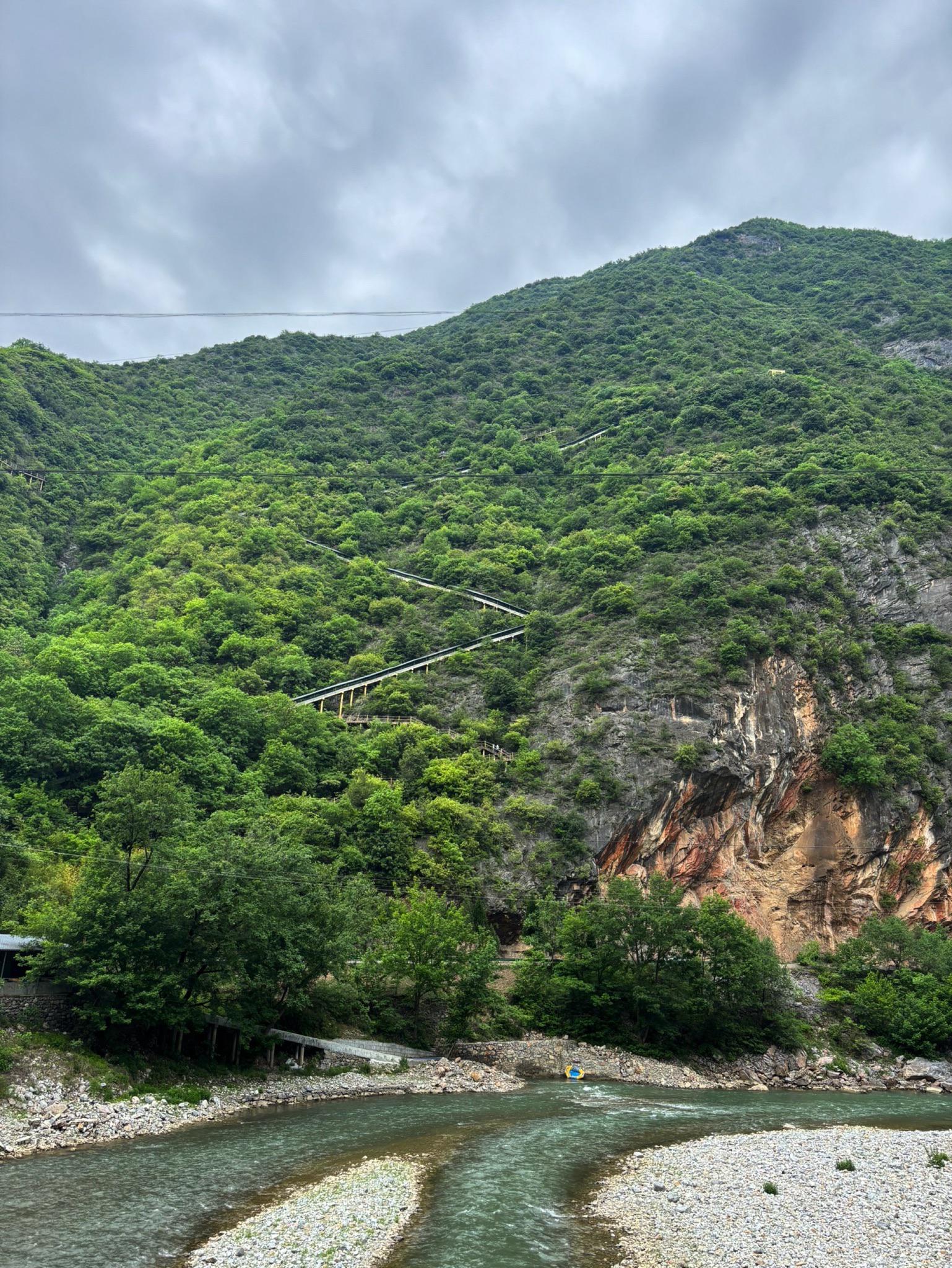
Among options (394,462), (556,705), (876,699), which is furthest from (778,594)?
(394,462)

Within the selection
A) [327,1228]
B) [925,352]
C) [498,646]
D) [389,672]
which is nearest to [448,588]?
[498,646]

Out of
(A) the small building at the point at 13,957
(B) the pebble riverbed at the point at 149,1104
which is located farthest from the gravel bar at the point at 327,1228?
(A) the small building at the point at 13,957

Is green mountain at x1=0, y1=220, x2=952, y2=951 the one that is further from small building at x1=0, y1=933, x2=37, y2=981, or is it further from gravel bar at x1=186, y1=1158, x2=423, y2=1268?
gravel bar at x1=186, y1=1158, x2=423, y2=1268

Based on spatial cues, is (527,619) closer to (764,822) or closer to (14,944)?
(764,822)

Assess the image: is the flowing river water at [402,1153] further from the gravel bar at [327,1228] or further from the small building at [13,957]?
the small building at [13,957]

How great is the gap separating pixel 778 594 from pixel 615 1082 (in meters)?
50.3

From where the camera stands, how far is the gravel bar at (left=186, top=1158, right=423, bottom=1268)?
16359mm

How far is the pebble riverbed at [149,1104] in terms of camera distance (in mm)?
23688

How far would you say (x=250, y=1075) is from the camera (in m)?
34.0

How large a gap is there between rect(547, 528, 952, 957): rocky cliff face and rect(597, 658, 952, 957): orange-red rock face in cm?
10

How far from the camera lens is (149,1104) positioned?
27766mm

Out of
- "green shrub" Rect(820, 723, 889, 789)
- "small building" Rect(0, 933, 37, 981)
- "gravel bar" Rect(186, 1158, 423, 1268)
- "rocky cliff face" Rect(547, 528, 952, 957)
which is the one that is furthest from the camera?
"green shrub" Rect(820, 723, 889, 789)

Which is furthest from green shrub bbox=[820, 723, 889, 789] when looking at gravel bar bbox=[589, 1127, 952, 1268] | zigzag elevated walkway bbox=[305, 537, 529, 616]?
gravel bar bbox=[589, 1127, 952, 1268]

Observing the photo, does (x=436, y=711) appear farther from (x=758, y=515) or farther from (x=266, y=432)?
(x=266, y=432)
